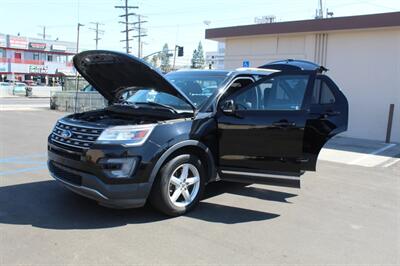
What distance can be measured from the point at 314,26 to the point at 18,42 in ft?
224

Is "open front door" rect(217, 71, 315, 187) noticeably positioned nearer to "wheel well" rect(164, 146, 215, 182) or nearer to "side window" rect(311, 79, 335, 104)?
"wheel well" rect(164, 146, 215, 182)

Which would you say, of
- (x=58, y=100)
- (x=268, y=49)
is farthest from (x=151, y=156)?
(x=58, y=100)

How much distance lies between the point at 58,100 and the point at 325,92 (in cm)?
1926

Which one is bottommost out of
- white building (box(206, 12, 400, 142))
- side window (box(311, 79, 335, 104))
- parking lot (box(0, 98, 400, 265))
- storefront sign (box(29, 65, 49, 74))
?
parking lot (box(0, 98, 400, 265))

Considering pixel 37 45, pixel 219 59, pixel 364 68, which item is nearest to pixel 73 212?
pixel 364 68

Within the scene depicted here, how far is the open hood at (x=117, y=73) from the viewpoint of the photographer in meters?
5.03

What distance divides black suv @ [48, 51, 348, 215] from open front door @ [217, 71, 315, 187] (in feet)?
0.04

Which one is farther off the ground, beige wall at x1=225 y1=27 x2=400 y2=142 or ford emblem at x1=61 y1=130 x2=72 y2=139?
beige wall at x1=225 y1=27 x2=400 y2=142

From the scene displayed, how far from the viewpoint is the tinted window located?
5.46 meters

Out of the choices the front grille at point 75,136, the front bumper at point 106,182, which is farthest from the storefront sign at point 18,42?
the front bumper at point 106,182

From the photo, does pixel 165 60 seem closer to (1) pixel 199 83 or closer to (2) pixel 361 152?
(2) pixel 361 152

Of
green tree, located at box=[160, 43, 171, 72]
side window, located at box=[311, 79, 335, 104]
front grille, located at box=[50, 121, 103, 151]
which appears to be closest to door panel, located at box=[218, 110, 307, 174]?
side window, located at box=[311, 79, 335, 104]

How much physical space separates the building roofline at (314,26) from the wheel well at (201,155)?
9.39 metres

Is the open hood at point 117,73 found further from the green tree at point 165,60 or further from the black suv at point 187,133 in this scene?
the green tree at point 165,60
